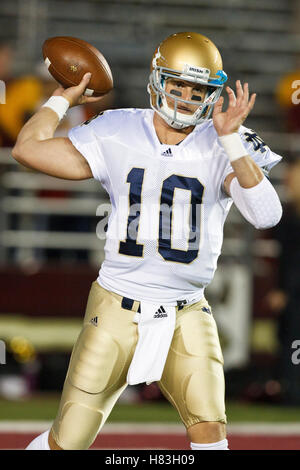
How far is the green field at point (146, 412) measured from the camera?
17.7 feet

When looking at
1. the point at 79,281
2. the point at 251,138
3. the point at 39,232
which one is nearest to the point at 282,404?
the point at 79,281

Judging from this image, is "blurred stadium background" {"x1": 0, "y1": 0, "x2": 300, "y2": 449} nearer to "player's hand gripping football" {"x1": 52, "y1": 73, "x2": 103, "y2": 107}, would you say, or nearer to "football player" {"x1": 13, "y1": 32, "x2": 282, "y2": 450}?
A: "football player" {"x1": 13, "y1": 32, "x2": 282, "y2": 450}

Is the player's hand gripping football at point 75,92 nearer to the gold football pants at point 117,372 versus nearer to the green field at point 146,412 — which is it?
the gold football pants at point 117,372

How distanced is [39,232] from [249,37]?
3.38 m

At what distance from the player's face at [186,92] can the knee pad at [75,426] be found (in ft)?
3.35

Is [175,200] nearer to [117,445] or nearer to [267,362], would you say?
[117,445]

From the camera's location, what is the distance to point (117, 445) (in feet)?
14.9

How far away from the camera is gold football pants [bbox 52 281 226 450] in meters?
2.83

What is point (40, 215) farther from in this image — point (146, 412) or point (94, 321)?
point (94, 321)

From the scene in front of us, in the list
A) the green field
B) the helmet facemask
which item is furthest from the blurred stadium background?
the helmet facemask

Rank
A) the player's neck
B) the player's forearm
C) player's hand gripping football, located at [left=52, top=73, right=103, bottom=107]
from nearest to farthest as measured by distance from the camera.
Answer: the player's forearm, the player's neck, player's hand gripping football, located at [left=52, top=73, right=103, bottom=107]

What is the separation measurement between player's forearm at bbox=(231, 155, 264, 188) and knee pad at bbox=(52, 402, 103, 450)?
33.7 inches

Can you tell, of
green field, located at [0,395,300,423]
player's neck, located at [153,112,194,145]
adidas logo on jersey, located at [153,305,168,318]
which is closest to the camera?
adidas logo on jersey, located at [153,305,168,318]

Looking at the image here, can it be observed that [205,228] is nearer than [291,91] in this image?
Yes
